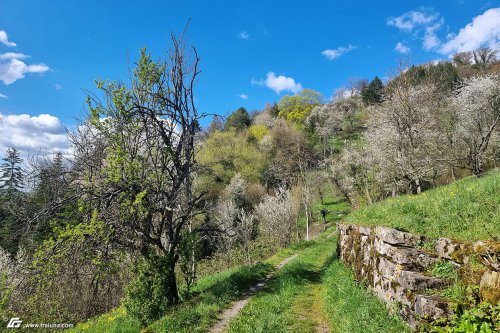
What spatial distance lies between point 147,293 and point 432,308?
7638 mm

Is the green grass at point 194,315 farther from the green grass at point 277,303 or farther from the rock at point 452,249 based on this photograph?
the rock at point 452,249

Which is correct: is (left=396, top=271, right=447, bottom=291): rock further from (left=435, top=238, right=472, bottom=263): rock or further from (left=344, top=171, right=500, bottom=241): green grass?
(left=344, top=171, right=500, bottom=241): green grass

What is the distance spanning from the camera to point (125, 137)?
1066 cm

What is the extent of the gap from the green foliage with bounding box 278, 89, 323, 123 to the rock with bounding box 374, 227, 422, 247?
87599mm

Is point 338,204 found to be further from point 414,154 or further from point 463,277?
point 463,277

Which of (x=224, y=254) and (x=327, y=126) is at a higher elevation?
(x=327, y=126)

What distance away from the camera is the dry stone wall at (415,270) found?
18.0ft

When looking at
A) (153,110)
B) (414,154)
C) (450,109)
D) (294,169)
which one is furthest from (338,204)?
(153,110)

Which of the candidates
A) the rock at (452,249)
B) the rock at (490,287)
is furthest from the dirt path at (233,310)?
the rock at (490,287)

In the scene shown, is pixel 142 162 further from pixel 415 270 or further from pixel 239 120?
pixel 239 120

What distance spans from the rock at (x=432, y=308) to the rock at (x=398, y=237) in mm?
1884

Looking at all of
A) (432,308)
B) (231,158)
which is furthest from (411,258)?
(231,158)

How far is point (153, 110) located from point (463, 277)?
385 inches

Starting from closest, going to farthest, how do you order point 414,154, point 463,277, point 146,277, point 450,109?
point 463,277 → point 146,277 → point 414,154 → point 450,109
